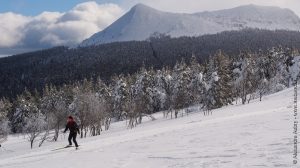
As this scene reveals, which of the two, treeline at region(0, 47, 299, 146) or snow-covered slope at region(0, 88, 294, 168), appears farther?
treeline at region(0, 47, 299, 146)

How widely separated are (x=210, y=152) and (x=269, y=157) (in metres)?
3.64

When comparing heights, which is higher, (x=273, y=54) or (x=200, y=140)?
(x=273, y=54)

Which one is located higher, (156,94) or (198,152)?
(198,152)

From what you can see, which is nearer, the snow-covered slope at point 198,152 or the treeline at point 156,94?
the snow-covered slope at point 198,152

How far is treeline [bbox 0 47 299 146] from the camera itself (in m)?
67.8

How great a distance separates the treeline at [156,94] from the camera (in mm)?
67763

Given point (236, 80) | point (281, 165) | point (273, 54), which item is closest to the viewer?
point (281, 165)

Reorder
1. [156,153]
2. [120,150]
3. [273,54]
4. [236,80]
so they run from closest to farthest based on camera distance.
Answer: [156,153]
[120,150]
[236,80]
[273,54]

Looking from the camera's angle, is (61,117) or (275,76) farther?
(275,76)

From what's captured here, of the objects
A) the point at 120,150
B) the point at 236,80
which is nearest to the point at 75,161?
the point at 120,150

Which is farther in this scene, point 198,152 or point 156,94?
point 156,94

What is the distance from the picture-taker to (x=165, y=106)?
8988 centimetres

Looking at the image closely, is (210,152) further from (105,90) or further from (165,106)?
(105,90)

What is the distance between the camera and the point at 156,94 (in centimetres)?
9425
